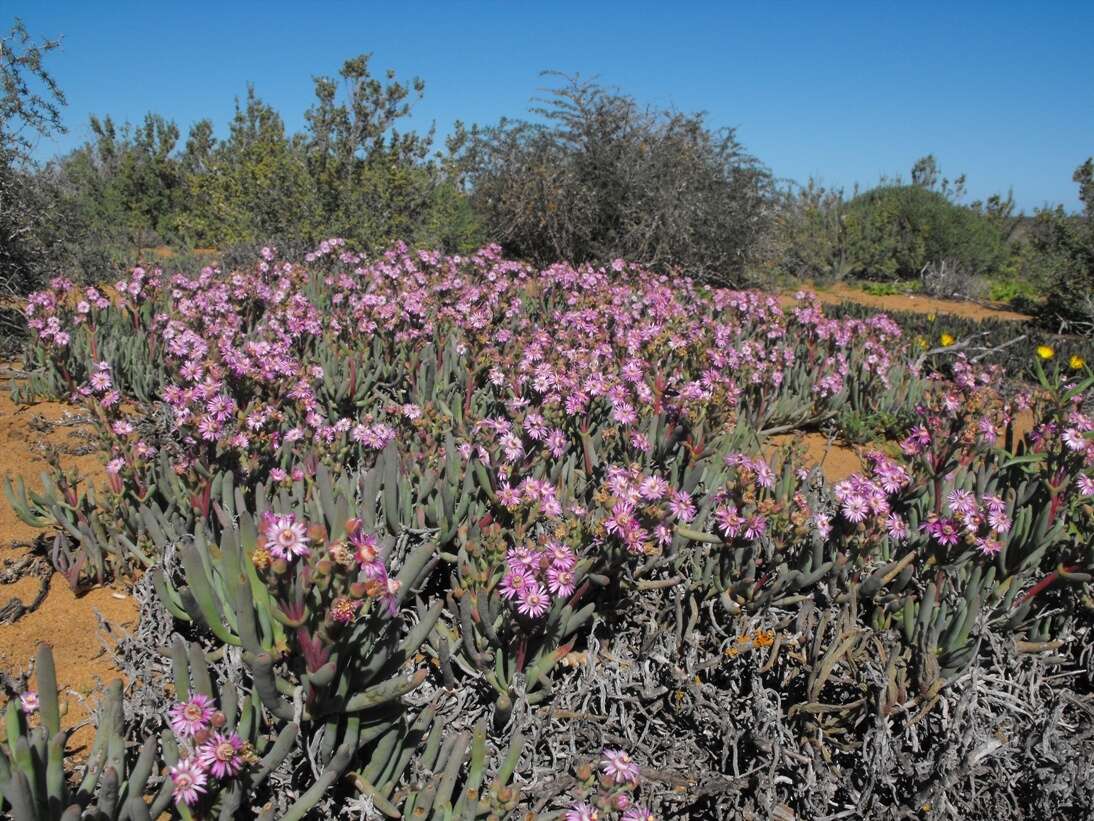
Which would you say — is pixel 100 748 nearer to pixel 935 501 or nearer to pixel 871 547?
pixel 871 547

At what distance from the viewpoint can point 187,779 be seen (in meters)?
1.53

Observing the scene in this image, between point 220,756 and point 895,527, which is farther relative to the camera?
point 895,527

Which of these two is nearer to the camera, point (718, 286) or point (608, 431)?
point (608, 431)

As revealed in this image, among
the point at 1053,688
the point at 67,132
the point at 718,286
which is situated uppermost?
the point at 67,132

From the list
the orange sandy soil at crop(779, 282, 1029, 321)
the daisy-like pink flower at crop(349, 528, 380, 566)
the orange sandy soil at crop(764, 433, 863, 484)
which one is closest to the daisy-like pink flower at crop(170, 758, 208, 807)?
the daisy-like pink flower at crop(349, 528, 380, 566)

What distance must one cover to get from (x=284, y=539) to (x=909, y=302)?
16869 mm

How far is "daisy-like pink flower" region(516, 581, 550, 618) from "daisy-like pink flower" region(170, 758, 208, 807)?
866 millimetres

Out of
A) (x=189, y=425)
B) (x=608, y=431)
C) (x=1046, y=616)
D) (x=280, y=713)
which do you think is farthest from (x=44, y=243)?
(x=1046, y=616)

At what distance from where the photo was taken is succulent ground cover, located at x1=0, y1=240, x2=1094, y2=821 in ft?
5.70

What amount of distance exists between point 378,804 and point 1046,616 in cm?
237

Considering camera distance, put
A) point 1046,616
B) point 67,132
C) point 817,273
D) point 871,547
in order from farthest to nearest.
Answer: point 817,273, point 67,132, point 1046,616, point 871,547

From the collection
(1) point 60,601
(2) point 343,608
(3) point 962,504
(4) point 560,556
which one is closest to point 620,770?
(4) point 560,556

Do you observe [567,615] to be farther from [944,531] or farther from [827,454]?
[827,454]

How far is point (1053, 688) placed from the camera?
2.55m
